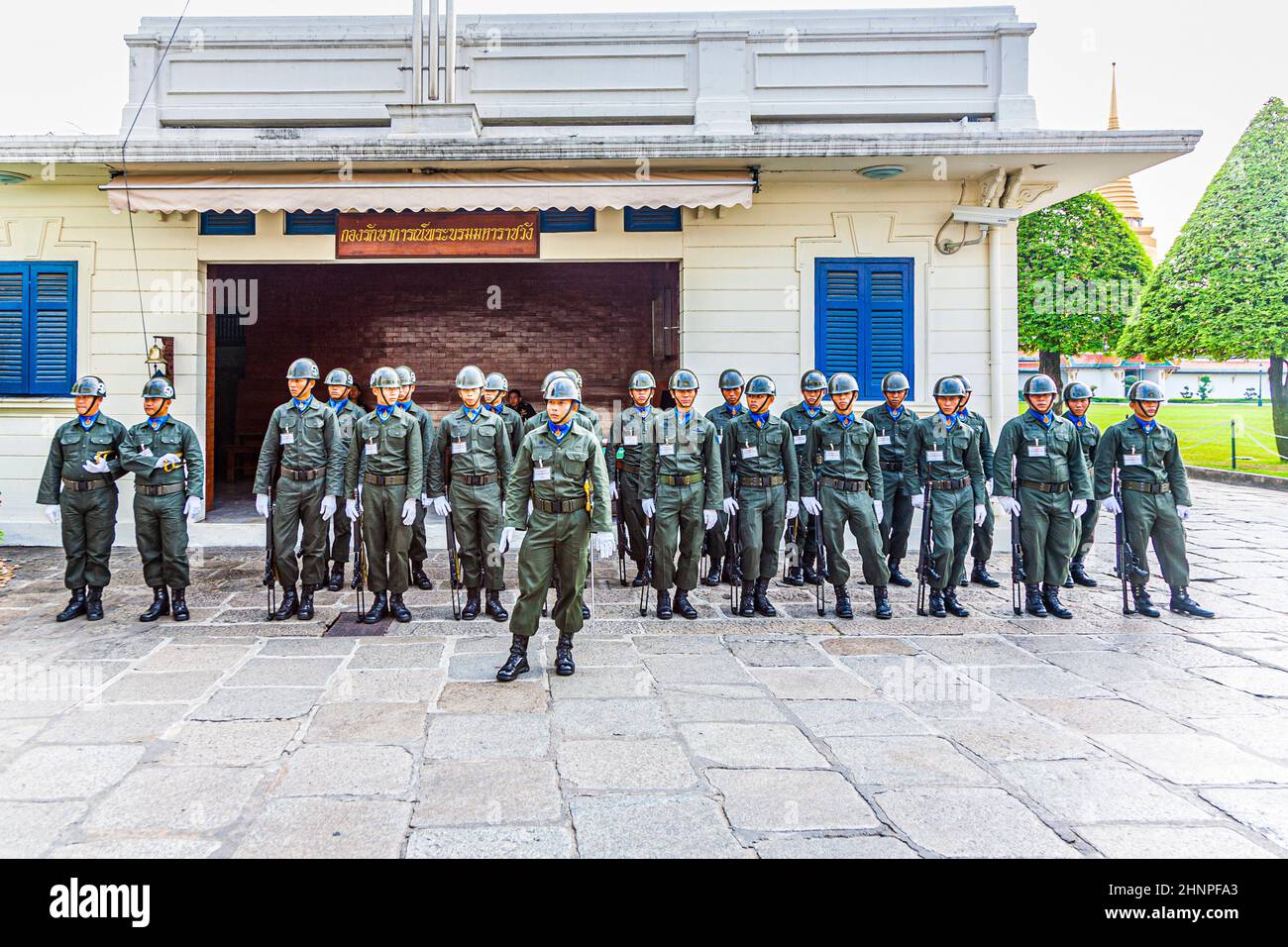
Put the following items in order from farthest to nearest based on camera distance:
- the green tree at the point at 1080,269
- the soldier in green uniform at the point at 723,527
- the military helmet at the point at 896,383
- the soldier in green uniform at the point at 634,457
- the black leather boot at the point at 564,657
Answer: the green tree at the point at 1080,269
the military helmet at the point at 896,383
the soldier in green uniform at the point at 634,457
the soldier in green uniform at the point at 723,527
the black leather boot at the point at 564,657

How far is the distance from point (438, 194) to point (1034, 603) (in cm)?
713

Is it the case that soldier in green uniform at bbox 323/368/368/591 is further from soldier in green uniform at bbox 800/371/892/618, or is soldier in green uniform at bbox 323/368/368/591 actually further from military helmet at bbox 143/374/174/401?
soldier in green uniform at bbox 800/371/892/618

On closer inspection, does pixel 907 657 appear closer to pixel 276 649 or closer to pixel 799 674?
pixel 799 674

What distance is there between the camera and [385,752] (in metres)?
3.88

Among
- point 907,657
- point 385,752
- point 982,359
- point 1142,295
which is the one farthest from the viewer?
point 1142,295

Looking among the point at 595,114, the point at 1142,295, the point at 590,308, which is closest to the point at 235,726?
the point at 595,114

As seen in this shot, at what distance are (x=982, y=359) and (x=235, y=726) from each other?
29.2 feet

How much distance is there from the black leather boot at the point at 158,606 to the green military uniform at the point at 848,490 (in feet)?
18.8

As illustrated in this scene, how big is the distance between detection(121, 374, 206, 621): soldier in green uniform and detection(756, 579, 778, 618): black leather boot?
479 centimetres

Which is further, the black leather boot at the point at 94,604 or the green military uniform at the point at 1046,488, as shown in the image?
the green military uniform at the point at 1046,488

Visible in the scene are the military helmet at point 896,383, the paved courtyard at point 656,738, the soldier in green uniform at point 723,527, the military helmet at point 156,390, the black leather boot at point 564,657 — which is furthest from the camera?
the military helmet at point 896,383

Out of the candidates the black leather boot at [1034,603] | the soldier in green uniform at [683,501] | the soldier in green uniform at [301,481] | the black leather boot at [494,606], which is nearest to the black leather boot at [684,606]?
the soldier in green uniform at [683,501]

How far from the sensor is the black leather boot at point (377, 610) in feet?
21.1

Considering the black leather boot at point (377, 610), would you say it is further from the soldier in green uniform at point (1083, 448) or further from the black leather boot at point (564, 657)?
the soldier in green uniform at point (1083, 448)
